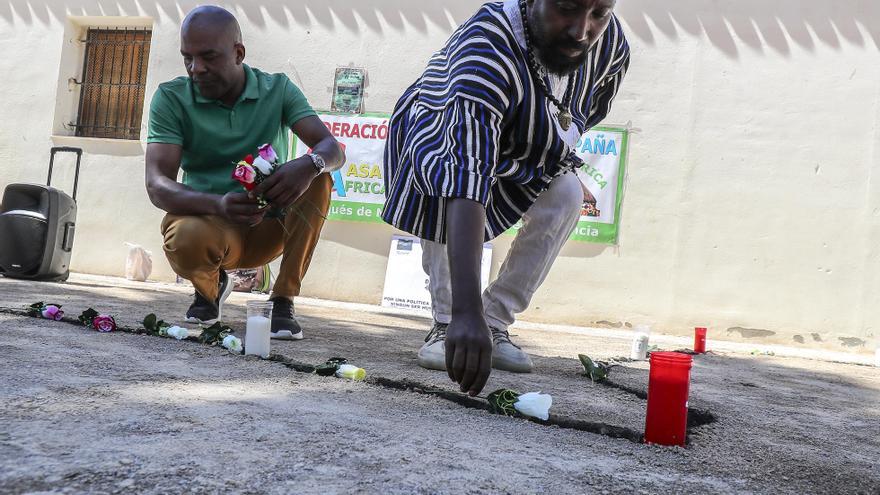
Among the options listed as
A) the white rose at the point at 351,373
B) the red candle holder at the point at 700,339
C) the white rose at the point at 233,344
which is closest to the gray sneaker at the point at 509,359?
the white rose at the point at 351,373

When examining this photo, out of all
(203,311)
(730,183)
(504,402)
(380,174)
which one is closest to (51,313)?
(203,311)

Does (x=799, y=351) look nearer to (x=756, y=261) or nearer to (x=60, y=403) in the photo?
(x=756, y=261)

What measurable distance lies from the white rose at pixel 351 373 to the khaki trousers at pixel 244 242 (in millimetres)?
1016

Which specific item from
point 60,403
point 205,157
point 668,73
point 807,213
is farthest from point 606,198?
point 60,403

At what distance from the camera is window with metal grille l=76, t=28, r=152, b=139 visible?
26.3ft

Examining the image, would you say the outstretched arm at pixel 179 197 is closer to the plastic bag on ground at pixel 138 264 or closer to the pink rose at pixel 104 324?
the pink rose at pixel 104 324

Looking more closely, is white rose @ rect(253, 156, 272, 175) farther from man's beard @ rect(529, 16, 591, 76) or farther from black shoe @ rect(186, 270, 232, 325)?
man's beard @ rect(529, 16, 591, 76)

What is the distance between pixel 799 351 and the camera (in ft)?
19.9

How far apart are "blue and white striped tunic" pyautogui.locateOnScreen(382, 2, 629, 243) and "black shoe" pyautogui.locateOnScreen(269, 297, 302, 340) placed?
2.39ft

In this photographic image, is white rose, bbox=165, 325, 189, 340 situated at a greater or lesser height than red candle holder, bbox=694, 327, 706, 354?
lesser

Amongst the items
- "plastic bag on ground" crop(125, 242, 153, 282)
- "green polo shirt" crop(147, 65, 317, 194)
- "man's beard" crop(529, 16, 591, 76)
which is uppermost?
"man's beard" crop(529, 16, 591, 76)

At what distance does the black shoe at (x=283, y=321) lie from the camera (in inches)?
120

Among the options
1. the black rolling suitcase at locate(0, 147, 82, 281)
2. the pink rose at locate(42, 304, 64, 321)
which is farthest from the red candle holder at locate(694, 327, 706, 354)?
the black rolling suitcase at locate(0, 147, 82, 281)

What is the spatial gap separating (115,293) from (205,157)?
7.44ft
